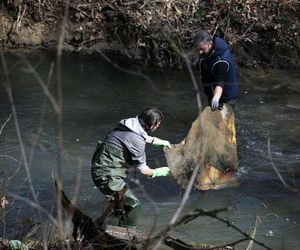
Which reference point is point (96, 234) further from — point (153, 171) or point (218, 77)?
point (218, 77)

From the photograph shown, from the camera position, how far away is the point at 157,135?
930 centimetres

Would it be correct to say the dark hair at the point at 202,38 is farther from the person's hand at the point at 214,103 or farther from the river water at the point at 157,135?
the river water at the point at 157,135

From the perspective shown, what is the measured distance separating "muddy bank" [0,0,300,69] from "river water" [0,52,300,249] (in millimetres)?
394

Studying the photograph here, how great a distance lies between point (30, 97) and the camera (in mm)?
10375

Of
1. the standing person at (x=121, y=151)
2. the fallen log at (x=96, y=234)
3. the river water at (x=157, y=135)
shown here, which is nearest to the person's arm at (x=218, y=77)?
the river water at (x=157, y=135)

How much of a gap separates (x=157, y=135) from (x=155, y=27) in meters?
3.59

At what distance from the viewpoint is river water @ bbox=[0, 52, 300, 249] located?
269 inches

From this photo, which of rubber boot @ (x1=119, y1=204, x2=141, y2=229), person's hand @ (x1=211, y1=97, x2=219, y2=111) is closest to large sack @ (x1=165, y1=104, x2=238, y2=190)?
person's hand @ (x1=211, y1=97, x2=219, y2=111)

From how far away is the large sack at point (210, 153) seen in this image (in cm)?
697

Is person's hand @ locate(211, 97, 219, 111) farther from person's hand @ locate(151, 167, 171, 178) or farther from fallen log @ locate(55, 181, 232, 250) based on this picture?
fallen log @ locate(55, 181, 232, 250)

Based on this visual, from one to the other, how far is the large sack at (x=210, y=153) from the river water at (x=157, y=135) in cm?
19

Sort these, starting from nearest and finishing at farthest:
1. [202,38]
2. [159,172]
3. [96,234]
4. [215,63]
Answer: [96,234] → [159,172] → [202,38] → [215,63]

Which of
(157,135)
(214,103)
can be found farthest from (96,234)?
(157,135)

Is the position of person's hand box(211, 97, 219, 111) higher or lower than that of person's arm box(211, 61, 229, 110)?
lower
